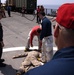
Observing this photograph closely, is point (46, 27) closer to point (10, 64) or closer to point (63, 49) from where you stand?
point (10, 64)

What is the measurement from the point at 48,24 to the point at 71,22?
6372mm

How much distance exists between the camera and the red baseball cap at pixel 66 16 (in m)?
1.63

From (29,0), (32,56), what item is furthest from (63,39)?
(29,0)

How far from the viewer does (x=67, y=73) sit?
1.47m

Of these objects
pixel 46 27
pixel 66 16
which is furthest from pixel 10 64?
pixel 66 16

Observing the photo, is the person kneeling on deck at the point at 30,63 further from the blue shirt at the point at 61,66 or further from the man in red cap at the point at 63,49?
the blue shirt at the point at 61,66

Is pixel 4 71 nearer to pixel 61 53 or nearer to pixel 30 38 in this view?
pixel 30 38

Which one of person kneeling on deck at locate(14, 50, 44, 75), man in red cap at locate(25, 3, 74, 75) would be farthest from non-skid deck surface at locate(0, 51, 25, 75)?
man in red cap at locate(25, 3, 74, 75)

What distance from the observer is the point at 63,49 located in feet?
5.24

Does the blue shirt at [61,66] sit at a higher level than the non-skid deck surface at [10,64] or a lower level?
higher

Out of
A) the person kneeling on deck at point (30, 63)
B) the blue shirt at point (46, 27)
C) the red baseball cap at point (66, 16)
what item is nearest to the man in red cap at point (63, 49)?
the red baseball cap at point (66, 16)

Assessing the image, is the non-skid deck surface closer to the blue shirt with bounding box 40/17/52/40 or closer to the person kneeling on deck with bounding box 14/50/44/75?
the person kneeling on deck with bounding box 14/50/44/75

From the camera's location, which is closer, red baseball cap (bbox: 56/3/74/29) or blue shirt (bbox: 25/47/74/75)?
blue shirt (bbox: 25/47/74/75)

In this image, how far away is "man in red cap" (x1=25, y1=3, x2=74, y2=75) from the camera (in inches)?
58.4
